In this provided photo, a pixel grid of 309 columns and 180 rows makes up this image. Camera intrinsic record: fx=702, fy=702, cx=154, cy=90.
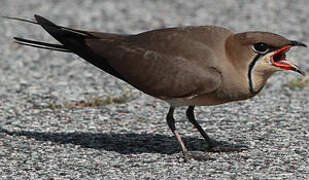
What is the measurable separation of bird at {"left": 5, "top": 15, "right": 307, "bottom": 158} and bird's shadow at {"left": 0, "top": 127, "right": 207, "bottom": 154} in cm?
31

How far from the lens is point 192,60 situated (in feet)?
23.0

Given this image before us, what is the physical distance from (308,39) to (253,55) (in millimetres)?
6353

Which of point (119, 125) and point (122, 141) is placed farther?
Result: point (119, 125)

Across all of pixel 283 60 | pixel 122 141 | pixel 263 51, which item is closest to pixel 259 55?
pixel 263 51

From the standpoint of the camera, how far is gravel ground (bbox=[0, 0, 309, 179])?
6.84m

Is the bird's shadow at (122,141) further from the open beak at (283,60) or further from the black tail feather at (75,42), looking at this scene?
the open beak at (283,60)

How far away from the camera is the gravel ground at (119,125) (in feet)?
22.4

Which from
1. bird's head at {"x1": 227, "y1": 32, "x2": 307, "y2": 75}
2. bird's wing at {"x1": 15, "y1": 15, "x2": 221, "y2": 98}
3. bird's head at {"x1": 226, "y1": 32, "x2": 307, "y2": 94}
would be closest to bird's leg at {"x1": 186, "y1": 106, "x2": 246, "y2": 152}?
bird's wing at {"x1": 15, "y1": 15, "x2": 221, "y2": 98}

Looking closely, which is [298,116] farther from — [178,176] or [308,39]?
[308,39]

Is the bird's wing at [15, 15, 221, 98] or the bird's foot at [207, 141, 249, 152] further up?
the bird's wing at [15, 15, 221, 98]

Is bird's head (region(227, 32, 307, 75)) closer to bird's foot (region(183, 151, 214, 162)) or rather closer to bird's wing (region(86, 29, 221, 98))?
bird's wing (region(86, 29, 221, 98))

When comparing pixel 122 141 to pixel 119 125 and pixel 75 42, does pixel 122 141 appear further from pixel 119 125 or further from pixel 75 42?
pixel 75 42

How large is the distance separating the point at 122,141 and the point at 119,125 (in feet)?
2.30

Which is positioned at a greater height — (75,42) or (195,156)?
(75,42)
